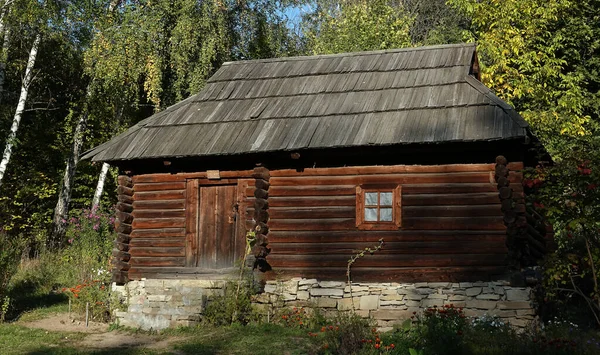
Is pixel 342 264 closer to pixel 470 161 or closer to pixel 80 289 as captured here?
pixel 470 161

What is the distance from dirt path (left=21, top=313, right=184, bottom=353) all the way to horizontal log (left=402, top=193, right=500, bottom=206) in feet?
13.3

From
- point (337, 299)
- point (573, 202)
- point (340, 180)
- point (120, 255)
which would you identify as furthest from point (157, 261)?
point (573, 202)

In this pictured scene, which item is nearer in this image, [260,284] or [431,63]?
[260,284]

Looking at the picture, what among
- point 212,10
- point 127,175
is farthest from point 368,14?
point 127,175

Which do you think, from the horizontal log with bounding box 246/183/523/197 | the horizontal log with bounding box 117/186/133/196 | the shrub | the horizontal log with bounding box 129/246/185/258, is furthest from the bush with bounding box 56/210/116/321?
the shrub

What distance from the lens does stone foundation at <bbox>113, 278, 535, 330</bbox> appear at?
9586 millimetres

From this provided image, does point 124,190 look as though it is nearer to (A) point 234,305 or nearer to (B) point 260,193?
(B) point 260,193

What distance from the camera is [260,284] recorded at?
1066 cm

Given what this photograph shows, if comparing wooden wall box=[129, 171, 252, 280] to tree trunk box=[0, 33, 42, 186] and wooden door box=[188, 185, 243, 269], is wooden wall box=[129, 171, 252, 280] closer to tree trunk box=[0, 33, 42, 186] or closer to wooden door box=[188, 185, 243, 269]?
wooden door box=[188, 185, 243, 269]

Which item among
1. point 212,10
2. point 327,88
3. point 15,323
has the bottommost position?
point 15,323

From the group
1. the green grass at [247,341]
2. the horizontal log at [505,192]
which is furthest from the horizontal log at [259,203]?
the horizontal log at [505,192]

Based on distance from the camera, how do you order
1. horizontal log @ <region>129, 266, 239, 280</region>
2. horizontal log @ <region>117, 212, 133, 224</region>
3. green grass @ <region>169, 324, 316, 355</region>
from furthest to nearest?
horizontal log @ <region>117, 212, 133, 224</region>
horizontal log @ <region>129, 266, 239, 280</region>
green grass @ <region>169, 324, 316, 355</region>

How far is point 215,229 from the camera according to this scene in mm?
11352

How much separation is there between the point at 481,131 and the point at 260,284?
4147 mm
